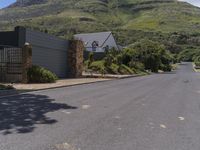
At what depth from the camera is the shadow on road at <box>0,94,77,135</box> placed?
351 inches

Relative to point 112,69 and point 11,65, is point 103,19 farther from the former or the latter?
point 11,65

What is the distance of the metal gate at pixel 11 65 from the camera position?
79.7ft

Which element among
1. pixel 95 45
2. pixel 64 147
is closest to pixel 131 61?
pixel 95 45

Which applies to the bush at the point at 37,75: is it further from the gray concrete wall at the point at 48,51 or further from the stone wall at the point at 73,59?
the stone wall at the point at 73,59

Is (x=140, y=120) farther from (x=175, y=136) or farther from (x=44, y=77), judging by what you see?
(x=44, y=77)

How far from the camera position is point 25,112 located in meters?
11.1

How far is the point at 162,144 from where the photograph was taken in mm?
7691

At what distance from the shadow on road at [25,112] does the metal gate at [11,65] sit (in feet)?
32.2

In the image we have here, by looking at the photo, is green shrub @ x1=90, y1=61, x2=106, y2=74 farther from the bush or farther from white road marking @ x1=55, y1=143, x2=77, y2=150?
white road marking @ x1=55, y1=143, x2=77, y2=150

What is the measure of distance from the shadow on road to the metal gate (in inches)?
387

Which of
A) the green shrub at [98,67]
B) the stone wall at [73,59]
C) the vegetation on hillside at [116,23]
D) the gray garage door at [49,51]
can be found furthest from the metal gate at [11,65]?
the vegetation on hillside at [116,23]

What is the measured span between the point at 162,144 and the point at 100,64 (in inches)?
1431

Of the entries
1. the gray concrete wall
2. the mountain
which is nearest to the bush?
the gray concrete wall

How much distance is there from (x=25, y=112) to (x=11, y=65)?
1413cm
